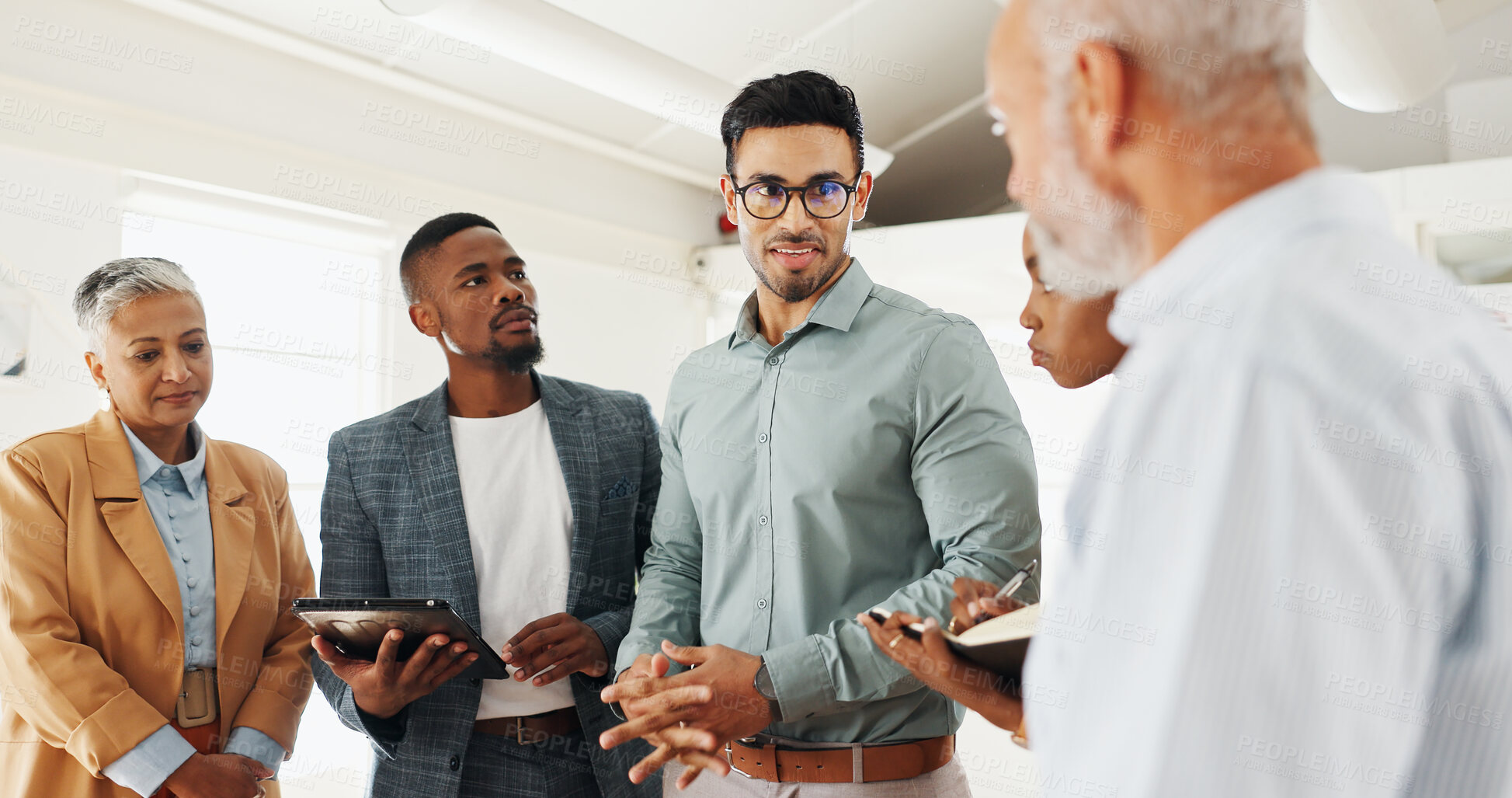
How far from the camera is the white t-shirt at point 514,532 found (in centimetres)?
204

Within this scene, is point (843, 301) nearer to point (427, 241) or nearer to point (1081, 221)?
point (1081, 221)

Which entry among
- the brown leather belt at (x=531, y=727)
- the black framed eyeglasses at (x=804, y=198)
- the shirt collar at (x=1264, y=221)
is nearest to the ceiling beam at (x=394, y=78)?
the black framed eyeglasses at (x=804, y=198)

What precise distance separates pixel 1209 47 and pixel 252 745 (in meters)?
Answer: 2.25

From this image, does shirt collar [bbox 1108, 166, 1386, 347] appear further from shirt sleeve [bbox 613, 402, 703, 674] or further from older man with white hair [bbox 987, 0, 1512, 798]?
shirt sleeve [bbox 613, 402, 703, 674]

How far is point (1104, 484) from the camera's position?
1.99ft

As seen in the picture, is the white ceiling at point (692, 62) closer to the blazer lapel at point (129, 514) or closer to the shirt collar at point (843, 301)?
the blazer lapel at point (129, 514)

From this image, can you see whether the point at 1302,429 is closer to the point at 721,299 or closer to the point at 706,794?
the point at 706,794

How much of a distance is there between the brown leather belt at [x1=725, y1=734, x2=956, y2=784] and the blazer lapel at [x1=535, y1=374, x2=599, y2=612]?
2.03ft

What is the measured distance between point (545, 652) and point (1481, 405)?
168cm

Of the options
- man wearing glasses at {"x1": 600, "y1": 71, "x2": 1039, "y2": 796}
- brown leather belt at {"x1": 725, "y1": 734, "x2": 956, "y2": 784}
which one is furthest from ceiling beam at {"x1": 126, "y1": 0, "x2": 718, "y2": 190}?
brown leather belt at {"x1": 725, "y1": 734, "x2": 956, "y2": 784}

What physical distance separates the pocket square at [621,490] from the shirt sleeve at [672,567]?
23cm

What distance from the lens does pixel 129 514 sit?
6.71 ft

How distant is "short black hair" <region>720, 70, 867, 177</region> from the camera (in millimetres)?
1831

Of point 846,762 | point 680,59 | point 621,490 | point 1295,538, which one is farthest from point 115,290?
point 680,59
